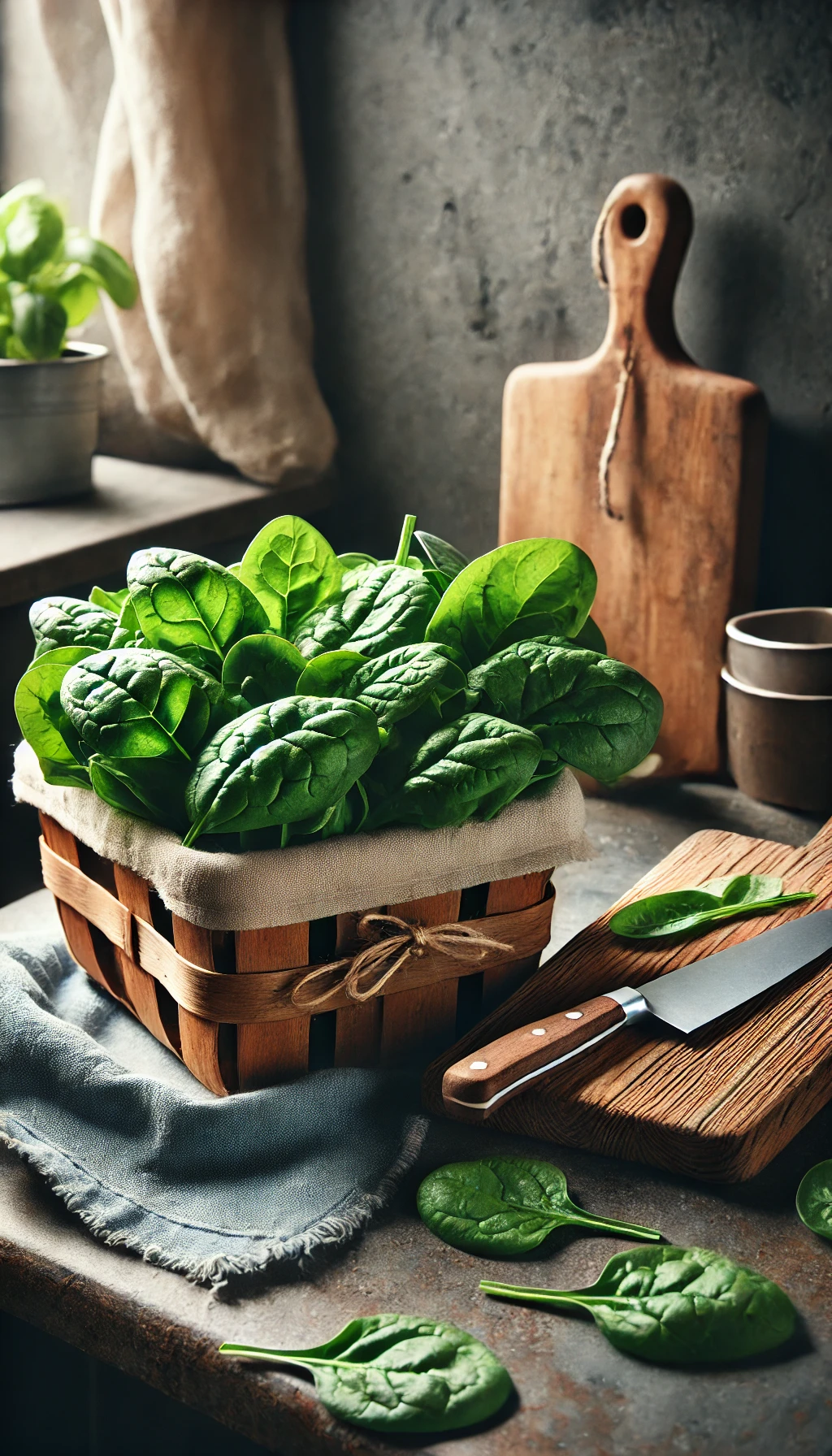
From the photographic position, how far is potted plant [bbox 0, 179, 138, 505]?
1.22 meters

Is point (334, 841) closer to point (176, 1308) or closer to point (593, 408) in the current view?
point (176, 1308)

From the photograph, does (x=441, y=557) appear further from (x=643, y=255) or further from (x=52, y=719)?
(x=643, y=255)

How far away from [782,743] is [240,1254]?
0.66m

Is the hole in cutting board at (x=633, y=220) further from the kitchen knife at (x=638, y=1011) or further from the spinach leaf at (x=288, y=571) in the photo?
the kitchen knife at (x=638, y=1011)

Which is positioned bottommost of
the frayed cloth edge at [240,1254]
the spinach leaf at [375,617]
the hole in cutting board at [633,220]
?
the frayed cloth edge at [240,1254]

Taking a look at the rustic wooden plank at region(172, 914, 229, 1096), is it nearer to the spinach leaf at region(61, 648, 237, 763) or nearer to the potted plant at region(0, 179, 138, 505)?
the spinach leaf at region(61, 648, 237, 763)

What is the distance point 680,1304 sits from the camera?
57cm

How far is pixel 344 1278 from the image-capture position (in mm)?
620

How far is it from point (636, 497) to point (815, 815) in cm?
32

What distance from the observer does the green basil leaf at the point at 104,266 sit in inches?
48.8

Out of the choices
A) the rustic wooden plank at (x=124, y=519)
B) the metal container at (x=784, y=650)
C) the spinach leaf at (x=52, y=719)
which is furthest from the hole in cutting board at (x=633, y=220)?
the spinach leaf at (x=52, y=719)

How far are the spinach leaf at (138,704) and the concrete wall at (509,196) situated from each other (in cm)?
70

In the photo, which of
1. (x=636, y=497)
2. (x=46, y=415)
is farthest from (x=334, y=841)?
(x=46, y=415)

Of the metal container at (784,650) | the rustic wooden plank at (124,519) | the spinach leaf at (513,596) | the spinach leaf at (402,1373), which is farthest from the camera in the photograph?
the rustic wooden plank at (124,519)
